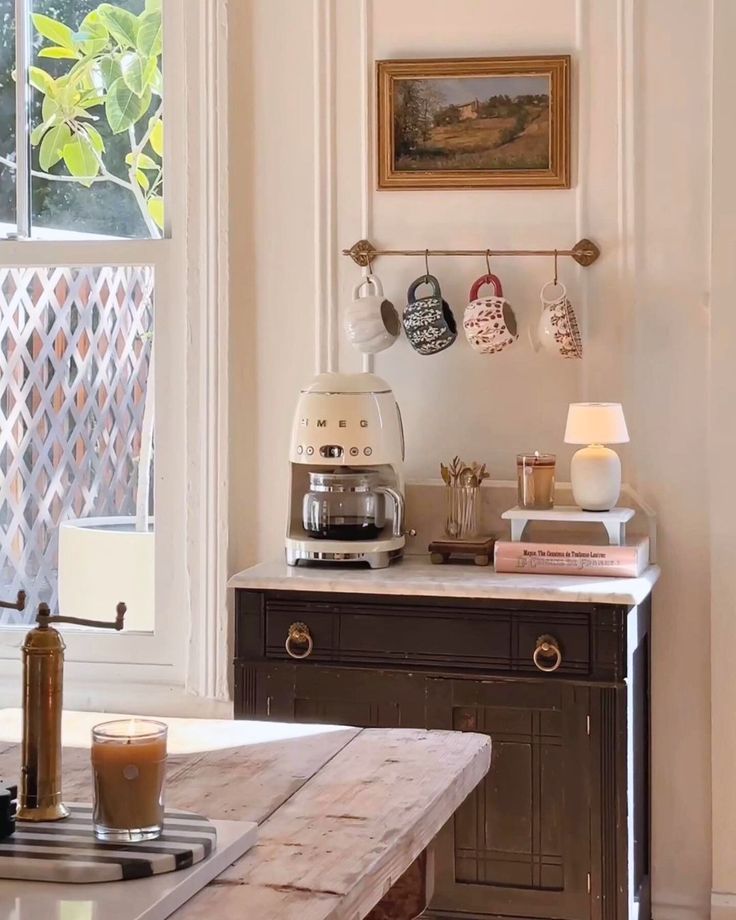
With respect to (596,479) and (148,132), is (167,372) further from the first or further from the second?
(596,479)

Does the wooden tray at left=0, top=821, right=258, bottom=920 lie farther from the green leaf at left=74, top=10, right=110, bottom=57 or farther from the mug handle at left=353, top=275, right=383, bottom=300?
the green leaf at left=74, top=10, right=110, bottom=57

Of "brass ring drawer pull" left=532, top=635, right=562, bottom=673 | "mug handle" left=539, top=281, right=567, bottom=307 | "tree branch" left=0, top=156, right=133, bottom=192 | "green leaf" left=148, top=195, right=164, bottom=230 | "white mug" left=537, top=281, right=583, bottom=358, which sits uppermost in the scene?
"tree branch" left=0, top=156, right=133, bottom=192

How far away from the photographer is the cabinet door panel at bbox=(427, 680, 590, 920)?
279 centimetres

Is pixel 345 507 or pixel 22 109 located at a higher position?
pixel 22 109

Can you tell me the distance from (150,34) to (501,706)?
191cm

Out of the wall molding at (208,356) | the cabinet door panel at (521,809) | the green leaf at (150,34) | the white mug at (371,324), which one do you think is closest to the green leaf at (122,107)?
the green leaf at (150,34)

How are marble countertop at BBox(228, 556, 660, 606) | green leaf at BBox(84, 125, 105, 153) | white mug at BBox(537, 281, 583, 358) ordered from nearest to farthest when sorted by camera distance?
1. marble countertop at BBox(228, 556, 660, 606)
2. white mug at BBox(537, 281, 583, 358)
3. green leaf at BBox(84, 125, 105, 153)

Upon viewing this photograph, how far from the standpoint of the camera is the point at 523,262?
127 inches

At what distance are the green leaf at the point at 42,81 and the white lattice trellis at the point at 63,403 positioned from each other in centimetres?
47

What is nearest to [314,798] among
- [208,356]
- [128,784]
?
[128,784]

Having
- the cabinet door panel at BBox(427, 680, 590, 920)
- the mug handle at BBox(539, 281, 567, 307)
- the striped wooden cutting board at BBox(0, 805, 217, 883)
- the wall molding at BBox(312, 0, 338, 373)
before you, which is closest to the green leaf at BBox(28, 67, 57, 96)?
the wall molding at BBox(312, 0, 338, 373)

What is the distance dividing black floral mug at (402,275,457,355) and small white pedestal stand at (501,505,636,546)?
43 centimetres

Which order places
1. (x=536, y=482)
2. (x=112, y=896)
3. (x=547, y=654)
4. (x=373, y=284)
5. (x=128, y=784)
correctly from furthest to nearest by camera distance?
→ (x=373, y=284), (x=536, y=482), (x=547, y=654), (x=128, y=784), (x=112, y=896)

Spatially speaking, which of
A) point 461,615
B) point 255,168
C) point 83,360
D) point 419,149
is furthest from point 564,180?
point 83,360
